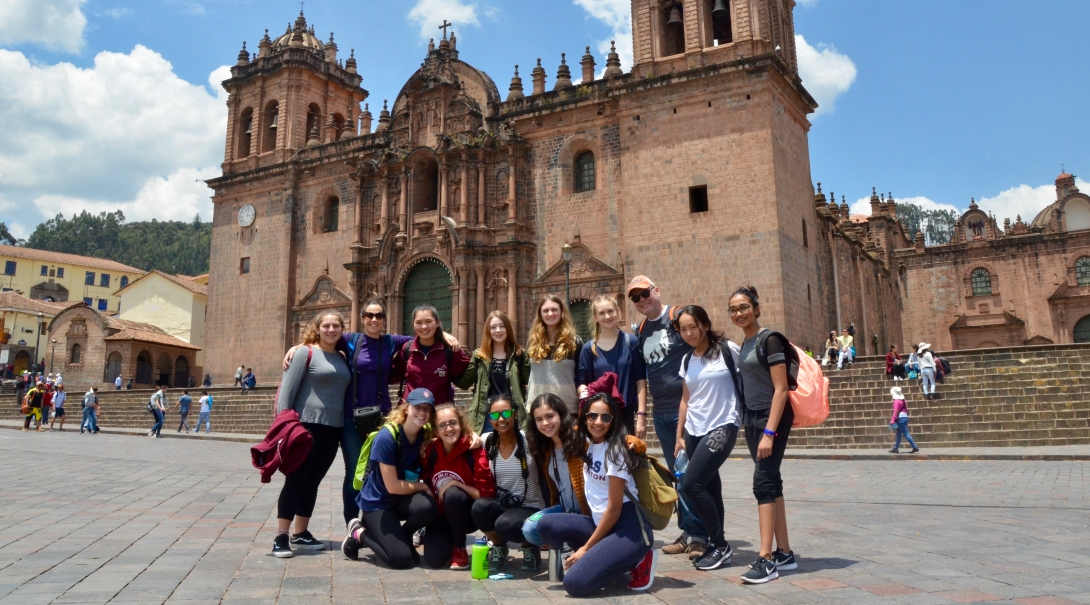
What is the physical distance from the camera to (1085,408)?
1455 cm

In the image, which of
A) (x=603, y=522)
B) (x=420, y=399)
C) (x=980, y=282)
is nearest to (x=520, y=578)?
(x=603, y=522)

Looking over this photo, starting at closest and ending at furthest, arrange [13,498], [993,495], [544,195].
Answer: [13,498] → [993,495] → [544,195]

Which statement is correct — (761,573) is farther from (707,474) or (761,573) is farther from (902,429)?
(902,429)

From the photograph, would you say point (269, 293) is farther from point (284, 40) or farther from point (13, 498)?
point (13, 498)

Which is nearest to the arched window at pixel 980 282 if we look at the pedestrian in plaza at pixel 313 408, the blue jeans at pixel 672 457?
the blue jeans at pixel 672 457

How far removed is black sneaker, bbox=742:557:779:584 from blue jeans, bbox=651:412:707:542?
2.87 feet

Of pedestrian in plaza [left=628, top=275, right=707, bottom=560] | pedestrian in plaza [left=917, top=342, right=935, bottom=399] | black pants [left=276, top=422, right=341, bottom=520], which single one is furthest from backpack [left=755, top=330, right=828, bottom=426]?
pedestrian in plaza [left=917, top=342, right=935, bottom=399]

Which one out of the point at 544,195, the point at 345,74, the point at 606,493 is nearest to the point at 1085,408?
the point at 606,493

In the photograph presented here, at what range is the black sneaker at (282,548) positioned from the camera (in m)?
4.97

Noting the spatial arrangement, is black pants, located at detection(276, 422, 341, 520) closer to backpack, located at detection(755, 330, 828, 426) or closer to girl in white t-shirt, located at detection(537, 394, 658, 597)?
girl in white t-shirt, located at detection(537, 394, 658, 597)

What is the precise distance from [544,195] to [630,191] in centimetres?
367

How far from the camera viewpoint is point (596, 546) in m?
4.19

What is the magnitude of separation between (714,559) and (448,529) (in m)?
1.76

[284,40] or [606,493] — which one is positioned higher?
[284,40]
